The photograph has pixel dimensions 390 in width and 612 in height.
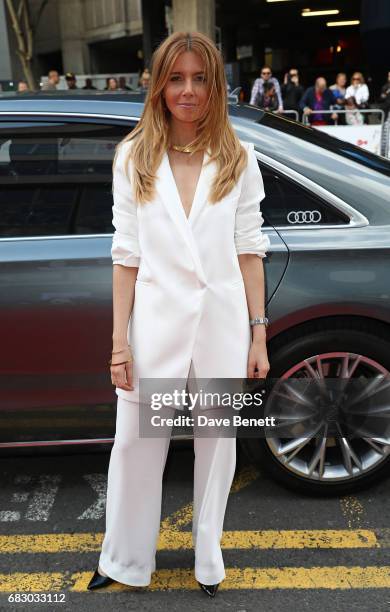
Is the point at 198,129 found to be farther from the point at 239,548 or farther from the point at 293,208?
the point at 239,548

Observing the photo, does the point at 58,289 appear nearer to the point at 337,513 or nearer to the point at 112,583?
the point at 112,583

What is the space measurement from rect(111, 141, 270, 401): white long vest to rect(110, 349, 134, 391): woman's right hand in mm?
23

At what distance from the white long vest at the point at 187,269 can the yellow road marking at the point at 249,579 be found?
0.79 m

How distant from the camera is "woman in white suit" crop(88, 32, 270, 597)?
1624 mm

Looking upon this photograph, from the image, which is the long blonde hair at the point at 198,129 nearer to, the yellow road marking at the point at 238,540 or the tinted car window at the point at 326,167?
the tinted car window at the point at 326,167

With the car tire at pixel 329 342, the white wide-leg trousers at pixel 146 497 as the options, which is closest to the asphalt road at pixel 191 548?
the white wide-leg trousers at pixel 146 497

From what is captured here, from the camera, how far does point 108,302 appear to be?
226 centimetres

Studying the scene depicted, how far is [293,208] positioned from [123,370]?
3.31 ft

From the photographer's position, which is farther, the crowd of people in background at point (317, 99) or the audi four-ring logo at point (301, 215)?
the crowd of people in background at point (317, 99)

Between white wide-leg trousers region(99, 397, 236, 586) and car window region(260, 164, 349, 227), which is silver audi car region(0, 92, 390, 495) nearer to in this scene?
car window region(260, 164, 349, 227)

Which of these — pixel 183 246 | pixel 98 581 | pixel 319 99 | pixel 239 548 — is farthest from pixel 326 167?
pixel 319 99

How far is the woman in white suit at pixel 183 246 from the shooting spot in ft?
5.33

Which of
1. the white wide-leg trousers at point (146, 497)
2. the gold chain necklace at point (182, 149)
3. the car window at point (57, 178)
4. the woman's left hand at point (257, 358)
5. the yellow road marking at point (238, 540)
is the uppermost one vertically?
the gold chain necklace at point (182, 149)

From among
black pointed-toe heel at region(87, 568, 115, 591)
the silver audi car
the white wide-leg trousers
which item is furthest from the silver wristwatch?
black pointed-toe heel at region(87, 568, 115, 591)
